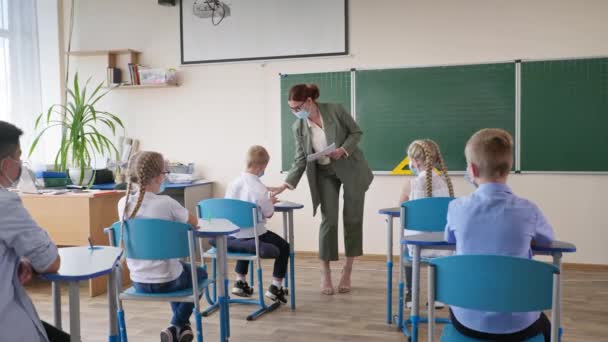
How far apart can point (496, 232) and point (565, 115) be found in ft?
11.5

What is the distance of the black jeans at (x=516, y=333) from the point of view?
175 cm

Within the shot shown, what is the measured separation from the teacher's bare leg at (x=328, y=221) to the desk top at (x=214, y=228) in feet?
4.12

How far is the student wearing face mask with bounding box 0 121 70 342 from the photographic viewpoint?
1599 millimetres

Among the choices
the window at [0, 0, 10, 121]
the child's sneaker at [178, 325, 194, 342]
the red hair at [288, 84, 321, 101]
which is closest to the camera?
the child's sneaker at [178, 325, 194, 342]

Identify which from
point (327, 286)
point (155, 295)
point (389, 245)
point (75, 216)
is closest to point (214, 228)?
point (155, 295)

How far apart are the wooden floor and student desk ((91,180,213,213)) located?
1.26 m

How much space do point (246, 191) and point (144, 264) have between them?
1124 mm

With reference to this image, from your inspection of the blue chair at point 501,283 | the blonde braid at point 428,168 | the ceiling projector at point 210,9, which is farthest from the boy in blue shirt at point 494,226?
the ceiling projector at point 210,9

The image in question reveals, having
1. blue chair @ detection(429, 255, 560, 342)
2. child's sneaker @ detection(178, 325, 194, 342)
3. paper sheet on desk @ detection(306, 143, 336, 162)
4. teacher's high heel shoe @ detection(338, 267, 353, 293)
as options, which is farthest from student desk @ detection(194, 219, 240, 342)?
teacher's high heel shoe @ detection(338, 267, 353, 293)

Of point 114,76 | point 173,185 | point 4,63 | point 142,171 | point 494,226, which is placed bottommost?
point 173,185

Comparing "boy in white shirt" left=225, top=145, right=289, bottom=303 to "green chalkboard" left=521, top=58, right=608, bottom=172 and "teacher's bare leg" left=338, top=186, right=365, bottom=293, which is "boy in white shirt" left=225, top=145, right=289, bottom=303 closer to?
"teacher's bare leg" left=338, top=186, right=365, bottom=293

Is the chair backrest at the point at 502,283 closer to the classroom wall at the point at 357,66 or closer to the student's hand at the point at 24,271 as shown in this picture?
the student's hand at the point at 24,271

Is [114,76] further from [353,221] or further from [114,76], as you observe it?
[353,221]

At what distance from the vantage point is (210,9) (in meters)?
5.59
